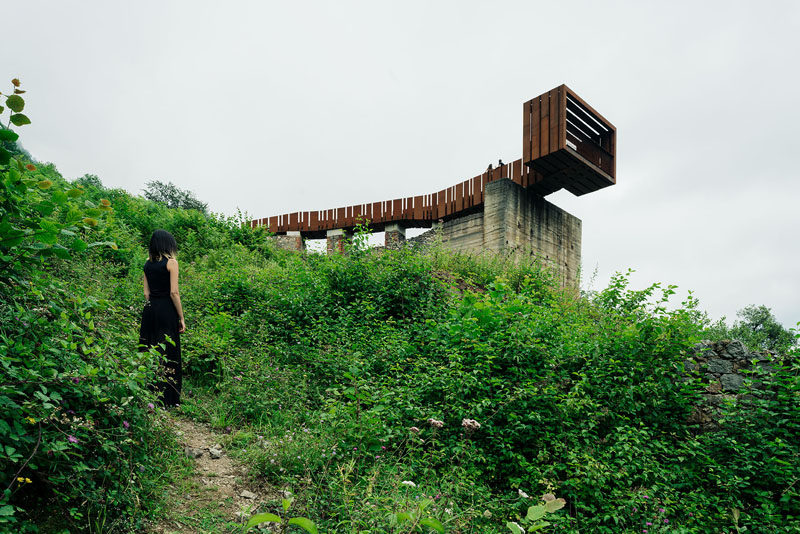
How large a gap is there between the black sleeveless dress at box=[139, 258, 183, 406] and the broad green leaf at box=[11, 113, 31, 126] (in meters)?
3.10

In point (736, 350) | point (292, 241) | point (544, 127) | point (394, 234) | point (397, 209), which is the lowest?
point (736, 350)

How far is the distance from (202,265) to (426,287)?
5.58 metres

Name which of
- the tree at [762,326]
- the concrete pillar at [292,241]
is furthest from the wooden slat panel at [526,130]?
the tree at [762,326]

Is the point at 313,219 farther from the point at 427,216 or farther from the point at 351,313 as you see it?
the point at 351,313

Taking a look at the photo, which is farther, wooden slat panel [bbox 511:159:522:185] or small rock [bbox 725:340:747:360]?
wooden slat panel [bbox 511:159:522:185]

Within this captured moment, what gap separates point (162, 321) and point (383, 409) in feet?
8.45

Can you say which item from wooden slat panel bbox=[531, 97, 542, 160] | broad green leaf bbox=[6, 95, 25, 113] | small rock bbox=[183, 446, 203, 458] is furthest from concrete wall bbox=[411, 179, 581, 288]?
broad green leaf bbox=[6, 95, 25, 113]

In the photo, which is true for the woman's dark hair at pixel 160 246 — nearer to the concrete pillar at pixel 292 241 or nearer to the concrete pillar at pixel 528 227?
the concrete pillar at pixel 528 227

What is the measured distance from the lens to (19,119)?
6.40 ft

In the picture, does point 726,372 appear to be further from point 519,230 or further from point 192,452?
point 519,230

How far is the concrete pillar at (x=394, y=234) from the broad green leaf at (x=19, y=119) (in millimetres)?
13571

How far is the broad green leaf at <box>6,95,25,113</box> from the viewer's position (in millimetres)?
1941

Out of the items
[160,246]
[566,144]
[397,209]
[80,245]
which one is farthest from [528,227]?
[80,245]

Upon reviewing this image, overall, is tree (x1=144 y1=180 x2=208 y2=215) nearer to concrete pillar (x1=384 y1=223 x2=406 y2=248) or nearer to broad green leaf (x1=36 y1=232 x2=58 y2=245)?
concrete pillar (x1=384 y1=223 x2=406 y2=248)
